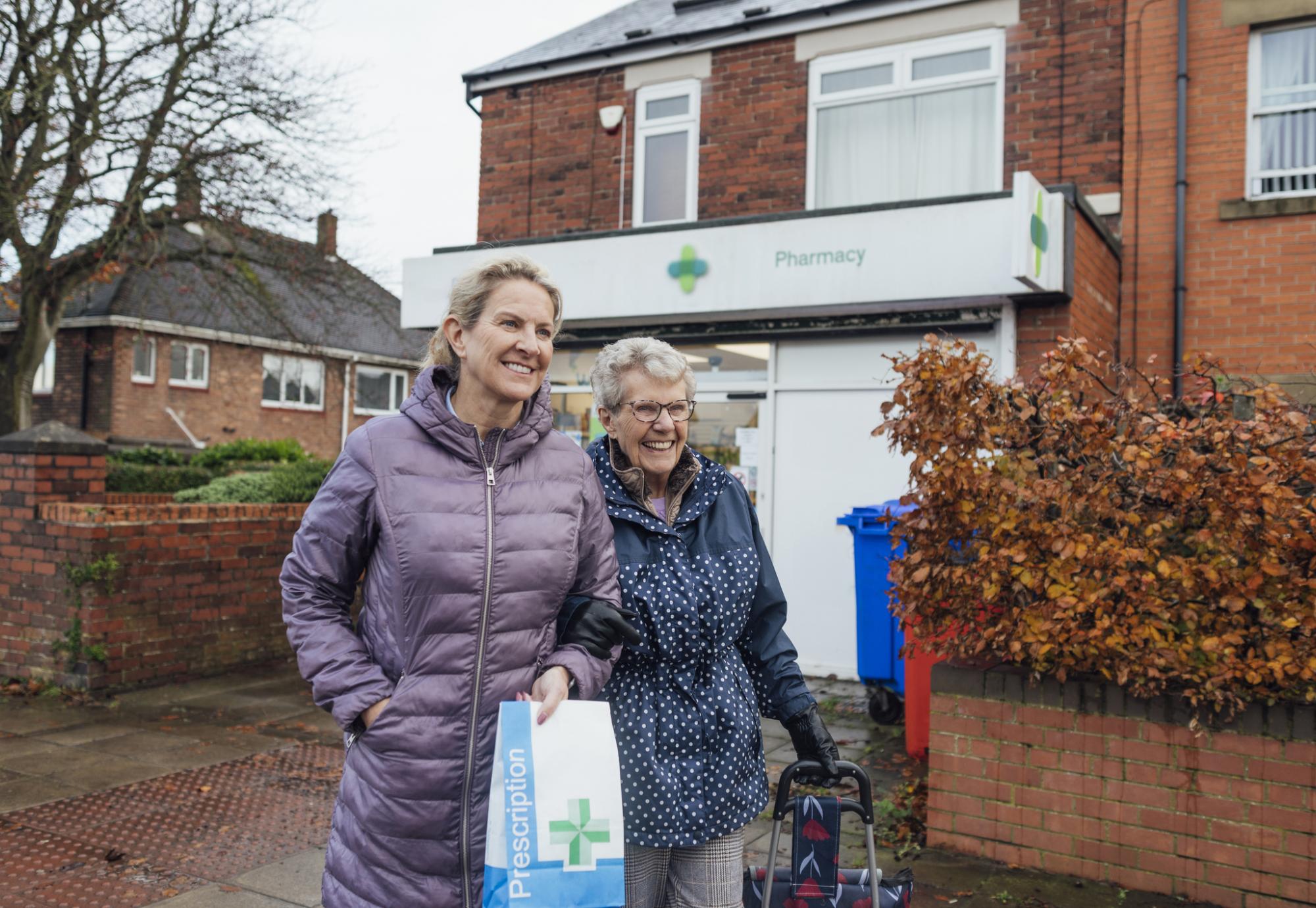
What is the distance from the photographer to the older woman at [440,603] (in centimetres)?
214

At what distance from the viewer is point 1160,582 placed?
414 cm

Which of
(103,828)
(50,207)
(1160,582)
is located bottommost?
(103,828)

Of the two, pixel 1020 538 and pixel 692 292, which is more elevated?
pixel 692 292

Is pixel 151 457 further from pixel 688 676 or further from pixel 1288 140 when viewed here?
pixel 688 676

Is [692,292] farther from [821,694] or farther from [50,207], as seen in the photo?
[50,207]

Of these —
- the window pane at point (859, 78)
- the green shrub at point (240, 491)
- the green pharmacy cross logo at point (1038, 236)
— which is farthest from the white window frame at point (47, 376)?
the green pharmacy cross logo at point (1038, 236)

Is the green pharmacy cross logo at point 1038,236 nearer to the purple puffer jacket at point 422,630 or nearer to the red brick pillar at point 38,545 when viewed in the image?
the purple puffer jacket at point 422,630

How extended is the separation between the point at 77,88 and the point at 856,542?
14469 millimetres

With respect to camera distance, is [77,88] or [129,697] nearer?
[129,697]

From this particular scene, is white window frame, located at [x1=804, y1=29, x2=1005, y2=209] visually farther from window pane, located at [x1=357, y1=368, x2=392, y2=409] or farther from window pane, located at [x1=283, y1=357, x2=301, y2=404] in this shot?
window pane, located at [x1=357, y1=368, x2=392, y2=409]

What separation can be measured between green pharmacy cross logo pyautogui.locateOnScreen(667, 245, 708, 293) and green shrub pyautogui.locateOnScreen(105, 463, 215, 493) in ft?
34.2

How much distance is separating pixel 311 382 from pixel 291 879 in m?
28.2

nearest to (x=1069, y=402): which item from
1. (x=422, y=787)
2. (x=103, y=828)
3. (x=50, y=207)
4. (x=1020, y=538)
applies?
(x=1020, y=538)

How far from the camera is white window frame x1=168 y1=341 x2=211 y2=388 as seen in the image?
2681 cm
